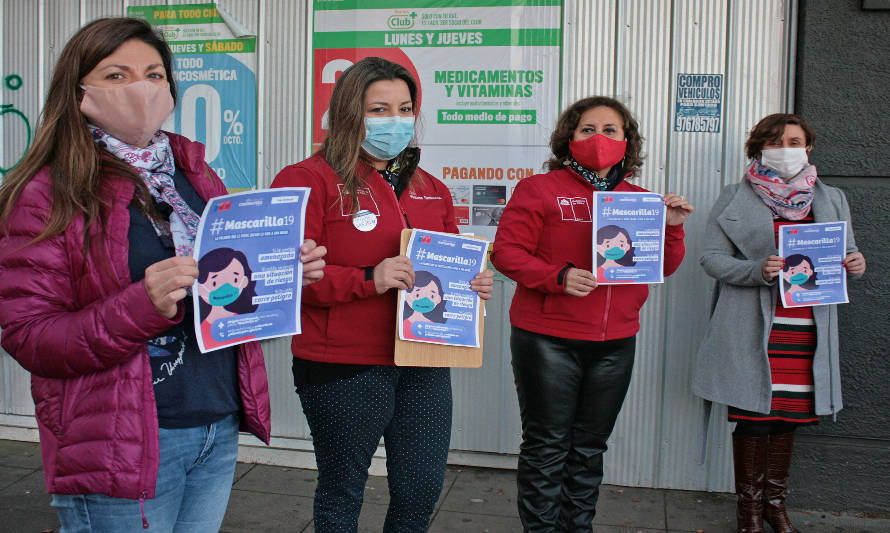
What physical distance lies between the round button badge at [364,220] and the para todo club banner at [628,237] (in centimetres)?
97

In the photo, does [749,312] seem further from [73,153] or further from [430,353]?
[73,153]

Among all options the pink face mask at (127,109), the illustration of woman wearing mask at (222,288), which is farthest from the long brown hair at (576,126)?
the pink face mask at (127,109)

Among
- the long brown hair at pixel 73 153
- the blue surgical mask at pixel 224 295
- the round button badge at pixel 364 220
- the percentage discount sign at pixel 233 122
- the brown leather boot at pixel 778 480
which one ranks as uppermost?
the percentage discount sign at pixel 233 122

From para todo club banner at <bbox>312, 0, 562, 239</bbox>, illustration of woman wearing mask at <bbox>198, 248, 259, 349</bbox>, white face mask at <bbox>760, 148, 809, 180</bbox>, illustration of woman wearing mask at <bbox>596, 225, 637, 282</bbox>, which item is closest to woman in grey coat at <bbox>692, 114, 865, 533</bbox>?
white face mask at <bbox>760, 148, 809, 180</bbox>

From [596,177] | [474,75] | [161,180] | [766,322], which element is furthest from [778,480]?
[161,180]

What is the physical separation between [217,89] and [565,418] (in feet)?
10.2

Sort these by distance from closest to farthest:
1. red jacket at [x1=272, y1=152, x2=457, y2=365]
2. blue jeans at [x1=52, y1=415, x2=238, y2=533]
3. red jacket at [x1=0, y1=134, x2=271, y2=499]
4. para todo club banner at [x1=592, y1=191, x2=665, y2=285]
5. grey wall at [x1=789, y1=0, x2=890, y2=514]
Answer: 1. red jacket at [x1=0, y1=134, x2=271, y2=499]
2. blue jeans at [x1=52, y1=415, x2=238, y2=533]
3. red jacket at [x1=272, y1=152, x2=457, y2=365]
4. para todo club banner at [x1=592, y1=191, x2=665, y2=285]
5. grey wall at [x1=789, y1=0, x2=890, y2=514]

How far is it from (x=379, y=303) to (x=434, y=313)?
0.20m

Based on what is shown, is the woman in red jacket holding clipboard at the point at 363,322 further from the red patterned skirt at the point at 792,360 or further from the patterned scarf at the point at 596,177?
the red patterned skirt at the point at 792,360

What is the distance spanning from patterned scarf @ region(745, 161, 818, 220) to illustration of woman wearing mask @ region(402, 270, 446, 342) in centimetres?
193

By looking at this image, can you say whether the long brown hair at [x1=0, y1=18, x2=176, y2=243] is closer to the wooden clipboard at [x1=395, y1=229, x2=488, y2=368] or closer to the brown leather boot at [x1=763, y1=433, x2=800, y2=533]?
the wooden clipboard at [x1=395, y1=229, x2=488, y2=368]

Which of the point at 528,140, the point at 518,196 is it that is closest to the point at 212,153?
the point at 528,140

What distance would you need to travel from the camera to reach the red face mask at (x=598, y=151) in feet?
10.5

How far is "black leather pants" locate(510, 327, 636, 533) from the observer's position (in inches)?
126
